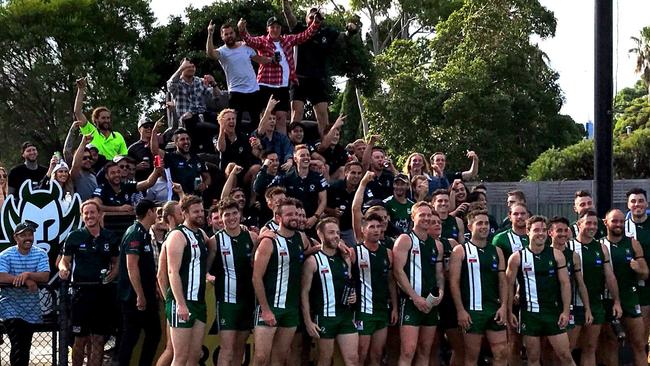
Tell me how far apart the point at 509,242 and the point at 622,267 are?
1.56 metres

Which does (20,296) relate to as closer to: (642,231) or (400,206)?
(400,206)

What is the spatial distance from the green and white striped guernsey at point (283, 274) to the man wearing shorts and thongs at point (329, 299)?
14 centimetres

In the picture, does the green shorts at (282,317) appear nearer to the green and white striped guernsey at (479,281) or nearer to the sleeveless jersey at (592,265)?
the green and white striped guernsey at (479,281)

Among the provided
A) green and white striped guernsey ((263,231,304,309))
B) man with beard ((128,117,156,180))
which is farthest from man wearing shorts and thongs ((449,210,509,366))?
man with beard ((128,117,156,180))

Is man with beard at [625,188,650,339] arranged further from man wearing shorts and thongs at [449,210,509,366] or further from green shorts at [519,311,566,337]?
man wearing shorts and thongs at [449,210,509,366]

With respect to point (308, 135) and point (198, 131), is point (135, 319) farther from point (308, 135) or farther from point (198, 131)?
point (308, 135)

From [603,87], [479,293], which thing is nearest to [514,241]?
[479,293]

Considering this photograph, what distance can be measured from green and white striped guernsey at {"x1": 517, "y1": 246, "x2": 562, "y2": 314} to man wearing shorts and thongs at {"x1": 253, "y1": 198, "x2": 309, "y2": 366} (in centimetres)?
260

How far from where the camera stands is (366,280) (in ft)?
35.9

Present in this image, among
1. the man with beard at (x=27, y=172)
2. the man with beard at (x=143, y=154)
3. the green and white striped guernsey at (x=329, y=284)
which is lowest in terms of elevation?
the green and white striped guernsey at (x=329, y=284)

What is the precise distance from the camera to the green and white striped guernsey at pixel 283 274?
10.5m

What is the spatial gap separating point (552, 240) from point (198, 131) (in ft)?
20.0

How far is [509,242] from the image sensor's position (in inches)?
460

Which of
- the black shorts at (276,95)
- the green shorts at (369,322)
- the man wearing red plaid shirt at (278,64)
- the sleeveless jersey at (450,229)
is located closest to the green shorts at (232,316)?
the green shorts at (369,322)
